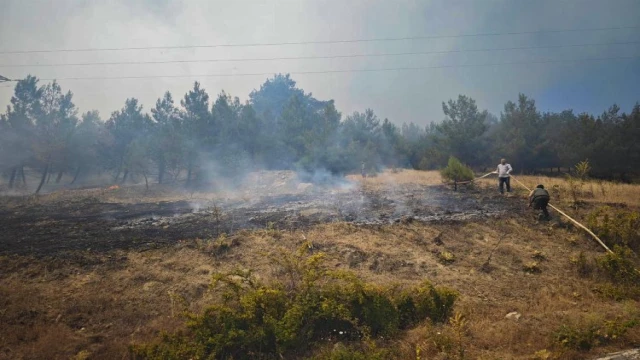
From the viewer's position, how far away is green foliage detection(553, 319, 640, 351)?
4652 mm

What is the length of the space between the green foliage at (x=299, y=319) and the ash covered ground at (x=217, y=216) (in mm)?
5262

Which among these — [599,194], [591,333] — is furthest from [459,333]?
[599,194]

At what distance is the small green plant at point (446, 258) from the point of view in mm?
8711

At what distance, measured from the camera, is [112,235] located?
11.1 meters

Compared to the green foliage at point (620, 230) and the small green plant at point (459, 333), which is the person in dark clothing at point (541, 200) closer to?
the green foliage at point (620, 230)

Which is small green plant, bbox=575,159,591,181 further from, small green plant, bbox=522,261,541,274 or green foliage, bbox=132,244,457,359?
green foliage, bbox=132,244,457,359

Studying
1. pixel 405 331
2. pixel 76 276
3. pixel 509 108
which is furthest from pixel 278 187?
pixel 509 108

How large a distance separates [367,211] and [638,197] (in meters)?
11.3

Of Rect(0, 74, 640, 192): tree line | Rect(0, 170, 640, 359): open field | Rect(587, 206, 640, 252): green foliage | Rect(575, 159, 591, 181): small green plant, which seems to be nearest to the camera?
Rect(0, 170, 640, 359): open field

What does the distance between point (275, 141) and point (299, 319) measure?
29.7 m

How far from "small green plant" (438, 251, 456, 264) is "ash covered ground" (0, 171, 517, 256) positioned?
8.96ft

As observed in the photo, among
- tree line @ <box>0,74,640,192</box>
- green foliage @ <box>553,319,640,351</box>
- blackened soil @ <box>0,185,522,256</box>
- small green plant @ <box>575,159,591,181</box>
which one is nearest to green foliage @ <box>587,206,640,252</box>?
blackened soil @ <box>0,185,522,256</box>

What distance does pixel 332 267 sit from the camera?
8.31 m

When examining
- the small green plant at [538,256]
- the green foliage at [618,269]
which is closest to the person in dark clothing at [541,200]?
the small green plant at [538,256]
